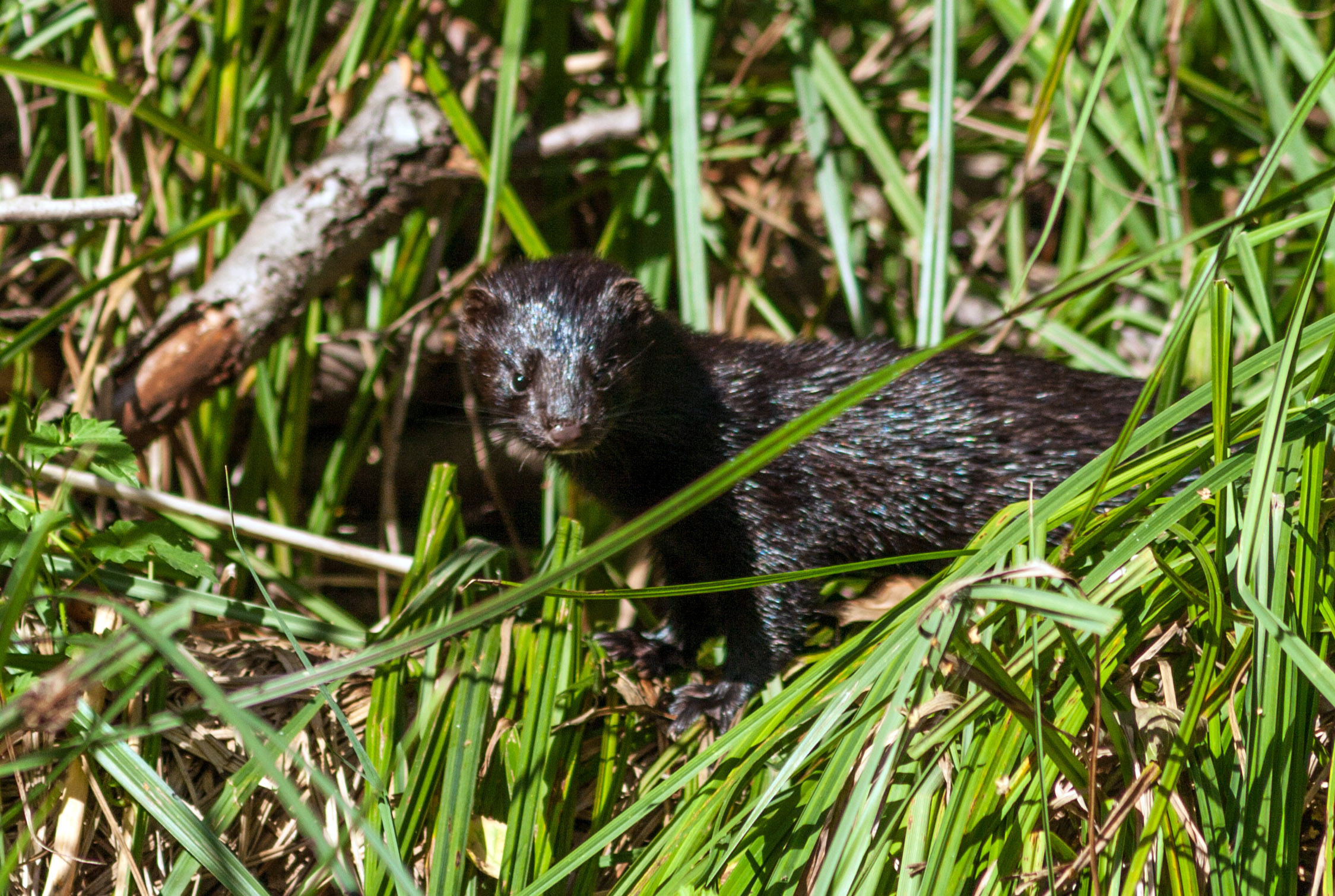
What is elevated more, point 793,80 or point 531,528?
point 793,80

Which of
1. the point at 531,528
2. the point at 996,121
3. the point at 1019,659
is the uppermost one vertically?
the point at 996,121

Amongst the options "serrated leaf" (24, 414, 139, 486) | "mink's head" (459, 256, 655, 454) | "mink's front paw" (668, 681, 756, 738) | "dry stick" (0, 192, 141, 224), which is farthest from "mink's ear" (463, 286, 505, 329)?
"mink's front paw" (668, 681, 756, 738)

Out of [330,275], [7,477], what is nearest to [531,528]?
[330,275]

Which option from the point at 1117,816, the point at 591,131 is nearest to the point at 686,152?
the point at 591,131

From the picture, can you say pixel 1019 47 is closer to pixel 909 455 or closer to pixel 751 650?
pixel 909 455

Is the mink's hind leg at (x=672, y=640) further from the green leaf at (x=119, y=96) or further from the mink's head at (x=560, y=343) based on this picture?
the green leaf at (x=119, y=96)

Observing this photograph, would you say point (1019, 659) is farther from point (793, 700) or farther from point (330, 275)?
point (330, 275)
